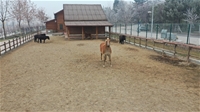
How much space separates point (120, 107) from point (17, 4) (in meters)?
33.8

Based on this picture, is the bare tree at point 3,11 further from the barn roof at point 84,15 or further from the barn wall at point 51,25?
the barn roof at point 84,15

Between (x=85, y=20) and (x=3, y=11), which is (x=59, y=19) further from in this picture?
(x=85, y=20)

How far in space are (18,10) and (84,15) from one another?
51.0 feet

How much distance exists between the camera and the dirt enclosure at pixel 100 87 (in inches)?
166

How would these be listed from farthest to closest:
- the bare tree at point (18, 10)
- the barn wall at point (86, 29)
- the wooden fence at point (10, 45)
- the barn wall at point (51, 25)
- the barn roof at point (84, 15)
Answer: the bare tree at point (18, 10) < the barn wall at point (51, 25) < the barn wall at point (86, 29) < the barn roof at point (84, 15) < the wooden fence at point (10, 45)

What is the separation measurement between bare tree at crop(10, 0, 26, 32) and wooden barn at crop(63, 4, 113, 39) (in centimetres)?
1179

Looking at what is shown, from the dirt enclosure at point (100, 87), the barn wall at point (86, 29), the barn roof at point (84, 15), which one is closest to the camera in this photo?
the dirt enclosure at point (100, 87)

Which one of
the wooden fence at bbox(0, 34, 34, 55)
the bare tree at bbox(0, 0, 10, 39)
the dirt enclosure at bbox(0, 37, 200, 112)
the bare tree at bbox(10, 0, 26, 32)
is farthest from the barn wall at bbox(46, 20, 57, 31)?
the dirt enclosure at bbox(0, 37, 200, 112)

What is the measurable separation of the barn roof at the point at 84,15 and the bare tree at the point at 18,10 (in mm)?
11569

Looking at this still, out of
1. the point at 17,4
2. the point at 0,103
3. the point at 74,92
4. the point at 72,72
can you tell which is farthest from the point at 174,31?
the point at 17,4

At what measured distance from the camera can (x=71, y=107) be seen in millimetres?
4125

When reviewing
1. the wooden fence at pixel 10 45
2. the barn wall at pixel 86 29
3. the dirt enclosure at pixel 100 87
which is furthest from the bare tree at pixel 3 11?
the dirt enclosure at pixel 100 87

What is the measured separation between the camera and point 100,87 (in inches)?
212

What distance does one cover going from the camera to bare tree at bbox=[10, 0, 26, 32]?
3106cm
